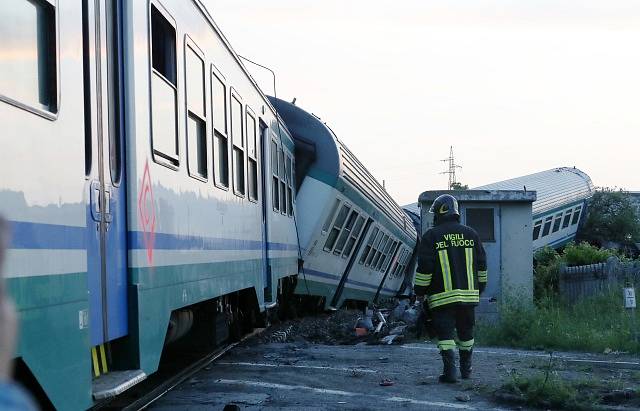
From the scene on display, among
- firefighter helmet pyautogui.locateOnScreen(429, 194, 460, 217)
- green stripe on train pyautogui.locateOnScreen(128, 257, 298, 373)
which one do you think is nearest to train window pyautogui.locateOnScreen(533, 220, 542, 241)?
firefighter helmet pyautogui.locateOnScreen(429, 194, 460, 217)

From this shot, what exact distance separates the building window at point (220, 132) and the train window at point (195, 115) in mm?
405

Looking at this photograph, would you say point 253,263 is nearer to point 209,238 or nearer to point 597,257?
point 209,238

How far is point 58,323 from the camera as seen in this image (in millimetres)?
3770

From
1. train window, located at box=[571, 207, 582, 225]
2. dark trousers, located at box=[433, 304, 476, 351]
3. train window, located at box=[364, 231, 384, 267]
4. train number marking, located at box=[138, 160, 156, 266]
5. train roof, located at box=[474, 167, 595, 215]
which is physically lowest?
dark trousers, located at box=[433, 304, 476, 351]

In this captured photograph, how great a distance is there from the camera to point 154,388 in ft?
25.3

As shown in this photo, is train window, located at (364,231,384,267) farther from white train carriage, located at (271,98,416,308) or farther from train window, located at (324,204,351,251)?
A: train window, located at (324,204,351,251)

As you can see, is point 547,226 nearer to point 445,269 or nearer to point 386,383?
point 445,269

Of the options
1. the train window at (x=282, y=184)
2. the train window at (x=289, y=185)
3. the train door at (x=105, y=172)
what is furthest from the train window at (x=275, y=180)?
the train door at (x=105, y=172)

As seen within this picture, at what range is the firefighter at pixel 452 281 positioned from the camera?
8.05 m

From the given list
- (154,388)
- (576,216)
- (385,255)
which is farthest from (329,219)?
(576,216)

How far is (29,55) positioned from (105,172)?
1.02 metres

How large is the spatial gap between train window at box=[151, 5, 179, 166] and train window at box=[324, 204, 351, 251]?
8.87 metres

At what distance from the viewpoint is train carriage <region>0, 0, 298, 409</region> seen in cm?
359

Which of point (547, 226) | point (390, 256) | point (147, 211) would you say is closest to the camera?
point (147, 211)
